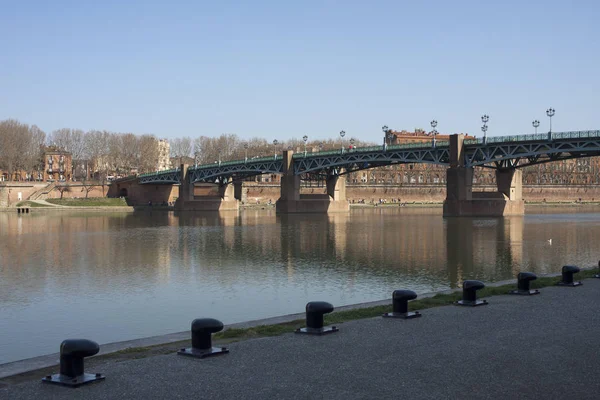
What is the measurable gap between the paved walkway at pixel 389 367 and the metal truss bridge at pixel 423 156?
225ft

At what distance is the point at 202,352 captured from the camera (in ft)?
41.9

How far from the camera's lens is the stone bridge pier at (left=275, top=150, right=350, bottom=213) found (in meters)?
114

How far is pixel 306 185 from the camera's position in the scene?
16362cm

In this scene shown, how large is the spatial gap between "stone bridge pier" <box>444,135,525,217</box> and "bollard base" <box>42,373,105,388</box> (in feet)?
276

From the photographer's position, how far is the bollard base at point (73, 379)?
35.7 ft

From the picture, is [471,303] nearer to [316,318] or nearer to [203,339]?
[316,318]

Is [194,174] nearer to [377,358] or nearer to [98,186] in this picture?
[98,186]

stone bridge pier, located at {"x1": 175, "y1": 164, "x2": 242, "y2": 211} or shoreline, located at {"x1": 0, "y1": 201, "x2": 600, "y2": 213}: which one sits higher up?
stone bridge pier, located at {"x1": 175, "y1": 164, "x2": 242, "y2": 211}

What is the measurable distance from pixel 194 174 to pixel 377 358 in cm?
12179

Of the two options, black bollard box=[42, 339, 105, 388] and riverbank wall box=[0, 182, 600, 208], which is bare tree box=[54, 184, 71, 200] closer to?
riverbank wall box=[0, 182, 600, 208]

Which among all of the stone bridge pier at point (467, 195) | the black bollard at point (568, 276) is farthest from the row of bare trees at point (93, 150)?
the black bollard at point (568, 276)

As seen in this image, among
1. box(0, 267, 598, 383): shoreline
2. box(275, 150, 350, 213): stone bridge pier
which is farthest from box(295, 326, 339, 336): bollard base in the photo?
box(275, 150, 350, 213): stone bridge pier

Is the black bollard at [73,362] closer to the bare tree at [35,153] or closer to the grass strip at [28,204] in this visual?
the grass strip at [28,204]

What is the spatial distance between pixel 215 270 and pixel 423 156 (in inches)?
2559
